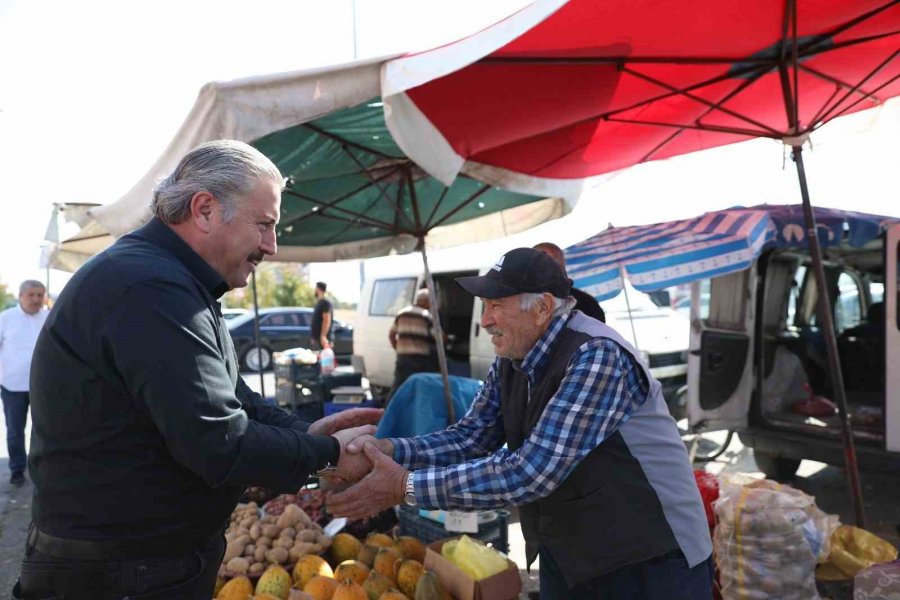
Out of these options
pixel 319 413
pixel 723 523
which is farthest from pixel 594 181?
pixel 319 413

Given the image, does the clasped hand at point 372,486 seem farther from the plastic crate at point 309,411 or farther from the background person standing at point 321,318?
the background person standing at point 321,318

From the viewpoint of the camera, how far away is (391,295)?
10.6 metres

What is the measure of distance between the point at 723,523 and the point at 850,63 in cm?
Answer: 340

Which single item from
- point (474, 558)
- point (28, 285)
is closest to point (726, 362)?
point (474, 558)

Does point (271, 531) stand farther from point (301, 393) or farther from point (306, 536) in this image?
point (301, 393)

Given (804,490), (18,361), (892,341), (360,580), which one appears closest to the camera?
(360,580)

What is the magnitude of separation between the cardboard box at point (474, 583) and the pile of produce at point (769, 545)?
1.06 metres

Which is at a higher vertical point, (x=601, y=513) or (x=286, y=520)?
(x=601, y=513)

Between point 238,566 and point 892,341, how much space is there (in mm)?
A: 4825

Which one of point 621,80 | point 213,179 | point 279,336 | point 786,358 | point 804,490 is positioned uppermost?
point 621,80

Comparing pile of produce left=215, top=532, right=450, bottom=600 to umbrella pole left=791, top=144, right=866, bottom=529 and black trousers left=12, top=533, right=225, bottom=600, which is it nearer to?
black trousers left=12, top=533, right=225, bottom=600

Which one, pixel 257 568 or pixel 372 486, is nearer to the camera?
pixel 372 486

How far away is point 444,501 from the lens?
6.46 feet

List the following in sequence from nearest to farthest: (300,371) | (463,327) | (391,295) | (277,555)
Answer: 1. (277,555)
2. (300,371)
3. (463,327)
4. (391,295)
